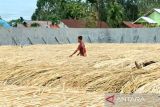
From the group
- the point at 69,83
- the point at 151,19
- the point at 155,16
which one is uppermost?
the point at 69,83

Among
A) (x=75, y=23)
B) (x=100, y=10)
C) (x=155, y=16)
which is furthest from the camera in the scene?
(x=155, y=16)

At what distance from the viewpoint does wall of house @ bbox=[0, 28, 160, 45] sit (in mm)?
28544

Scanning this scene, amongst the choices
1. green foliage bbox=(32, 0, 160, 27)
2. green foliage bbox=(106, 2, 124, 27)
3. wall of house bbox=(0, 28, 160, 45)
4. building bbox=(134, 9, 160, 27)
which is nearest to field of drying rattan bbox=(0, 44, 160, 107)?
wall of house bbox=(0, 28, 160, 45)

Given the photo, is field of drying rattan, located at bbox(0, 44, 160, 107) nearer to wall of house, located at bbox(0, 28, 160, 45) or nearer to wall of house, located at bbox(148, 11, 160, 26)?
wall of house, located at bbox(0, 28, 160, 45)

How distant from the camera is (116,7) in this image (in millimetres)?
56094

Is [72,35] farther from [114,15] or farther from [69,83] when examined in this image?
[114,15]

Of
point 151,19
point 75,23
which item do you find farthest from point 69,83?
point 151,19

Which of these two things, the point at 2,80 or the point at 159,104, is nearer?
the point at 159,104

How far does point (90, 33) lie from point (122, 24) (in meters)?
27.1

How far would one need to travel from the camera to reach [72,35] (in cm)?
3219

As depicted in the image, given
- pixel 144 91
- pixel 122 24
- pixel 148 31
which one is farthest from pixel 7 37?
pixel 122 24

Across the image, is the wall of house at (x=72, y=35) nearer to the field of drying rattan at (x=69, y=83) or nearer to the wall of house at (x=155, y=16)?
the field of drying rattan at (x=69, y=83)

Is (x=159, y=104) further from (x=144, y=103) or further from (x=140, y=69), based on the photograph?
(x=140, y=69)

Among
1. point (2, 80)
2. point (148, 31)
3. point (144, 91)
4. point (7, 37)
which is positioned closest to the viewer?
point (144, 91)
